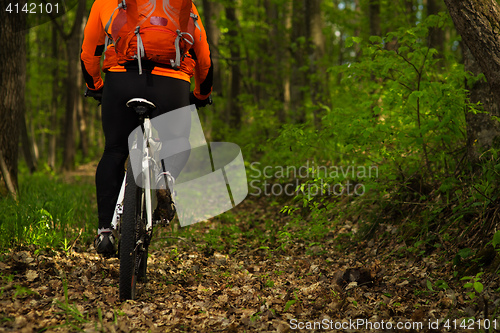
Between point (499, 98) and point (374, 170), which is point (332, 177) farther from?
point (499, 98)

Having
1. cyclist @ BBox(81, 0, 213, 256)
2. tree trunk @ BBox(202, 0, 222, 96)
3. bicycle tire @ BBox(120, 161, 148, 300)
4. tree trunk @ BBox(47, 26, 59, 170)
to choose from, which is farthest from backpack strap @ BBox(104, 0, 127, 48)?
tree trunk @ BBox(47, 26, 59, 170)

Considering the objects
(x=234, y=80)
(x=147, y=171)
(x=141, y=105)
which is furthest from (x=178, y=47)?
(x=234, y=80)

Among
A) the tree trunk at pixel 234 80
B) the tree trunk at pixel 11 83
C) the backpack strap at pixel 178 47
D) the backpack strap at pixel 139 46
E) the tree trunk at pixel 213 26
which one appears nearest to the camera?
the backpack strap at pixel 139 46

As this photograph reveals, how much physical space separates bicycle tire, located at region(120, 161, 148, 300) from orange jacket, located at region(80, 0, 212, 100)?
0.79m

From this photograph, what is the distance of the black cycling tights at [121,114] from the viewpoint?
122 inches

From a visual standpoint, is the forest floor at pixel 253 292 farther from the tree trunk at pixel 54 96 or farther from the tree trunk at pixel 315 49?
the tree trunk at pixel 54 96

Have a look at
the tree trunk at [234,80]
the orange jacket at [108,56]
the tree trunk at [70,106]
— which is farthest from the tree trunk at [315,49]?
the tree trunk at [70,106]

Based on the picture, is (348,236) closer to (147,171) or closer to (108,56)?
(147,171)

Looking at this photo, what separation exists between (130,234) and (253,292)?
4.10ft

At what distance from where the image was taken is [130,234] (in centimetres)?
299

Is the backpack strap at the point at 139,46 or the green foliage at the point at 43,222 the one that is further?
the green foliage at the point at 43,222

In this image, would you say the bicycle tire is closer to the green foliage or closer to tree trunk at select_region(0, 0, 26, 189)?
the green foliage

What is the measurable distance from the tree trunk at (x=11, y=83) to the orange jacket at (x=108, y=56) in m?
3.66

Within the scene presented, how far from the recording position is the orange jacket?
10.2ft
